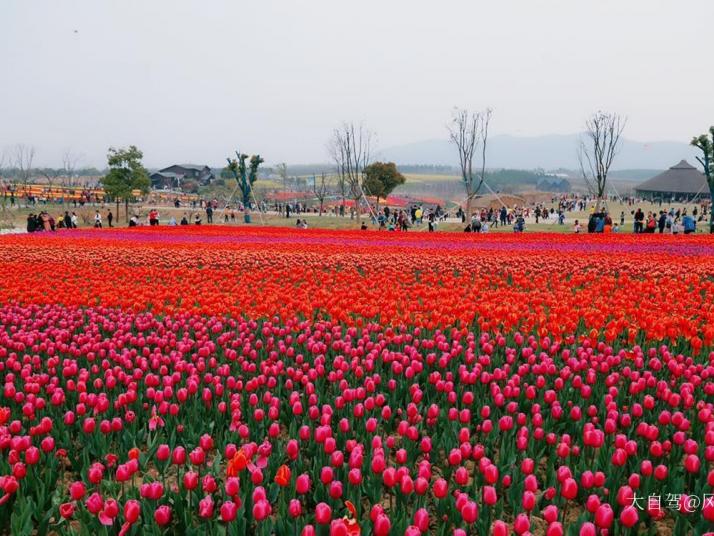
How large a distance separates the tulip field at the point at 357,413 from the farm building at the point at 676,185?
84773mm

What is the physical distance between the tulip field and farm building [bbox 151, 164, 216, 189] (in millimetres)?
105920

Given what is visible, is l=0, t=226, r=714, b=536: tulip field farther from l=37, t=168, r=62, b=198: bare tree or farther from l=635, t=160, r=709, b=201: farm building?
l=635, t=160, r=709, b=201: farm building

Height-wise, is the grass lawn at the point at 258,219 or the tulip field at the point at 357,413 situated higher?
the grass lawn at the point at 258,219

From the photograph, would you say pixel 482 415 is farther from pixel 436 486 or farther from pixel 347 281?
pixel 347 281

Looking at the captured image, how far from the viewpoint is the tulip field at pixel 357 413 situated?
346cm

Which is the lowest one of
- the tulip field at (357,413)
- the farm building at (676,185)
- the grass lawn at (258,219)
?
the tulip field at (357,413)

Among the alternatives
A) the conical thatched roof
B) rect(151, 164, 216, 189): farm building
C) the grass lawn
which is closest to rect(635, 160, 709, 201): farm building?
the conical thatched roof

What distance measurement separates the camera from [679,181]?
88250mm

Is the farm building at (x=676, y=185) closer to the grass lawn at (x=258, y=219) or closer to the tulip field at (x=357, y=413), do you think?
the grass lawn at (x=258, y=219)

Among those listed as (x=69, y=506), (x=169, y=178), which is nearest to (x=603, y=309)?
(x=69, y=506)

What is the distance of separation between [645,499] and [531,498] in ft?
3.13

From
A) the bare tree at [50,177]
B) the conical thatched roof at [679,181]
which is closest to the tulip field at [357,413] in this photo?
the bare tree at [50,177]

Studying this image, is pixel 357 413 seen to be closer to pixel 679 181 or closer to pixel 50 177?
pixel 679 181

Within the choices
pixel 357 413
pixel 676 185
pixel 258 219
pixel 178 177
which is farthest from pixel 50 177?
pixel 357 413
